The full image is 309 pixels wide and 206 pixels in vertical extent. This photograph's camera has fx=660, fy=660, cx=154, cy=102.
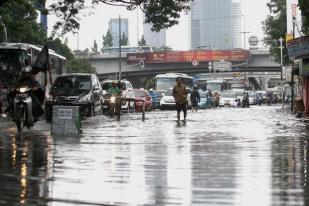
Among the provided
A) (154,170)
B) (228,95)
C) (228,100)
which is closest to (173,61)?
(228,95)

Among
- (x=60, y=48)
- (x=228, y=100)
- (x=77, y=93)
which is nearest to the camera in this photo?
(x=77, y=93)

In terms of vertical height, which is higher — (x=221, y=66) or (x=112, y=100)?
(x=221, y=66)

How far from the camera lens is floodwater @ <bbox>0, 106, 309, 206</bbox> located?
Answer: 310 inches

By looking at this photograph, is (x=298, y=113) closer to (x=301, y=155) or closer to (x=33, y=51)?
(x=33, y=51)

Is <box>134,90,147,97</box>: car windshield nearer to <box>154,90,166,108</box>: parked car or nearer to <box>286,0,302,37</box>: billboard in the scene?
<box>154,90,166,108</box>: parked car

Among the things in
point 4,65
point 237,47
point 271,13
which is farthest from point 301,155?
point 237,47

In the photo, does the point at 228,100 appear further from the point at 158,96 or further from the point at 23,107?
the point at 23,107

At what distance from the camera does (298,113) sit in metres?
30.1

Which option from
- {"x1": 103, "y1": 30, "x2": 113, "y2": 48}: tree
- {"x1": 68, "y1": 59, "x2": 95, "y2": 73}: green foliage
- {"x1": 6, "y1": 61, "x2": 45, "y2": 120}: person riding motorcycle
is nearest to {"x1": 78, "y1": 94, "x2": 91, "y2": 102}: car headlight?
{"x1": 6, "y1": 61, "x2": 45, "y2": 120}: person riding motorcycle

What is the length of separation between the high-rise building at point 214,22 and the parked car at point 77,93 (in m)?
27.1

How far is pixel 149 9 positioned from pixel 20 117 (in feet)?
34.4

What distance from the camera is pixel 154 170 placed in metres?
10.2

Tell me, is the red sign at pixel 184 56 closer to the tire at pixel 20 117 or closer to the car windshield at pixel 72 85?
the car windshield at pixel 72 85

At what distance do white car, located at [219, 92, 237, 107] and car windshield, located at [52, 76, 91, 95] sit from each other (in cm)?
3555
